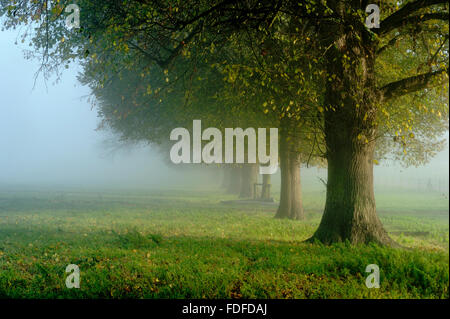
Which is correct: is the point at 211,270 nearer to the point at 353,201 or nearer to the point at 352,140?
the point at 353,201

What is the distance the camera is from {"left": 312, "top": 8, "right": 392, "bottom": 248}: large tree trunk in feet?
38.3

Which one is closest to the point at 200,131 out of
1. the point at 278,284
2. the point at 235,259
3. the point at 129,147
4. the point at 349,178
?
the point at 349,178

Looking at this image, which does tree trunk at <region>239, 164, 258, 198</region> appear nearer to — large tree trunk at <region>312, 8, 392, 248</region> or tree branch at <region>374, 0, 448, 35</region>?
large tree trunk at <region>312, 8, 392, 248</region>

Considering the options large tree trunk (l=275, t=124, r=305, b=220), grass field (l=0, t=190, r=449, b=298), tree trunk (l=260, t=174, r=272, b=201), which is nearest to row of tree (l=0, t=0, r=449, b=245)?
grass field (l=0, t=190, r=449, b=298)

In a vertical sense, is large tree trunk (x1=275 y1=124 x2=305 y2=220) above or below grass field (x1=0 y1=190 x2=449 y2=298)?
above

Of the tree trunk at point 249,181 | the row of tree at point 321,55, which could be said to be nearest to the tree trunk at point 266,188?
the tree trunk at point 249,181

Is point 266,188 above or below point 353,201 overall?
below

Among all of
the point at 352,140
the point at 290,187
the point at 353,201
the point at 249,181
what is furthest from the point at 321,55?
the point at 249,181

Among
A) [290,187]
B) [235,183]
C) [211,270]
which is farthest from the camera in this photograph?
[235,183]

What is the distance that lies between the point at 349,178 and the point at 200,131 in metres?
11.4

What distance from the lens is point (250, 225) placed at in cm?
1983

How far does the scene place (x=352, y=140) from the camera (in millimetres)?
11844

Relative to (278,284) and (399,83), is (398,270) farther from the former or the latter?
(399,83)
